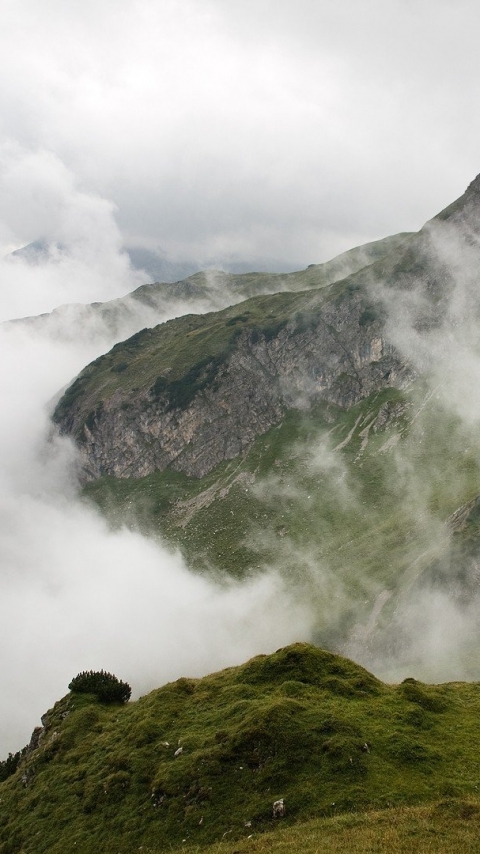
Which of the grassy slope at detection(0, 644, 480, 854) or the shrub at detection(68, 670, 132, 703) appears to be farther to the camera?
the shrub at detection(68, 670, 132, 703)

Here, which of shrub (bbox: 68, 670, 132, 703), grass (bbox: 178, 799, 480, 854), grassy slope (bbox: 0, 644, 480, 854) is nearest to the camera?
grass (bbox: 178, 799, 480, 854)

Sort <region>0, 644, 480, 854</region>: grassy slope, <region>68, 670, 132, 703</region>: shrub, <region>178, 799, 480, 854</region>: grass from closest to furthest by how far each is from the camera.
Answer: <region>178, 799, 480, 854</region>: grass < <region>0, 644, 480, 854</region>: grassy slope < <region>68, 670, 132, 703</region>: shrub

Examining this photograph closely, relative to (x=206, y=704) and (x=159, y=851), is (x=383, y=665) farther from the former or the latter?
(x=159, y=851)

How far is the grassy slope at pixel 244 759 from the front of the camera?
2930 centimetres

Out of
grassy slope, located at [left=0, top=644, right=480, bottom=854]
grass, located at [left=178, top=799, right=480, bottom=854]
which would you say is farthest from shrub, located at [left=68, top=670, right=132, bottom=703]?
grass, located at [left=178, top=799, right=480, bottom=854]

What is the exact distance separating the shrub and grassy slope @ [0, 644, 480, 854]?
4.68 metres

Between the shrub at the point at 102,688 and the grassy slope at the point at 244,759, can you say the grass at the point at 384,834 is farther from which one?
the shrub at the point at 102,688

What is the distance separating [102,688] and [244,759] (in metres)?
23.6

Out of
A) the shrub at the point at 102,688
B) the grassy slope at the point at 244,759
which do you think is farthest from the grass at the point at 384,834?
the shrub at the point at 102,688

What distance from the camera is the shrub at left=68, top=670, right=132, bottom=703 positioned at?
50.9 metres

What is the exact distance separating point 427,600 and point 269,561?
247 ft

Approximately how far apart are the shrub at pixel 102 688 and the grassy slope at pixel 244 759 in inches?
184

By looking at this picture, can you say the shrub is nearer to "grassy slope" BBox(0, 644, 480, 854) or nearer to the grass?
"grassy slope" BBox(0, 644, 480, 854)

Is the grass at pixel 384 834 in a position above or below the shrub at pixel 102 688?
below
